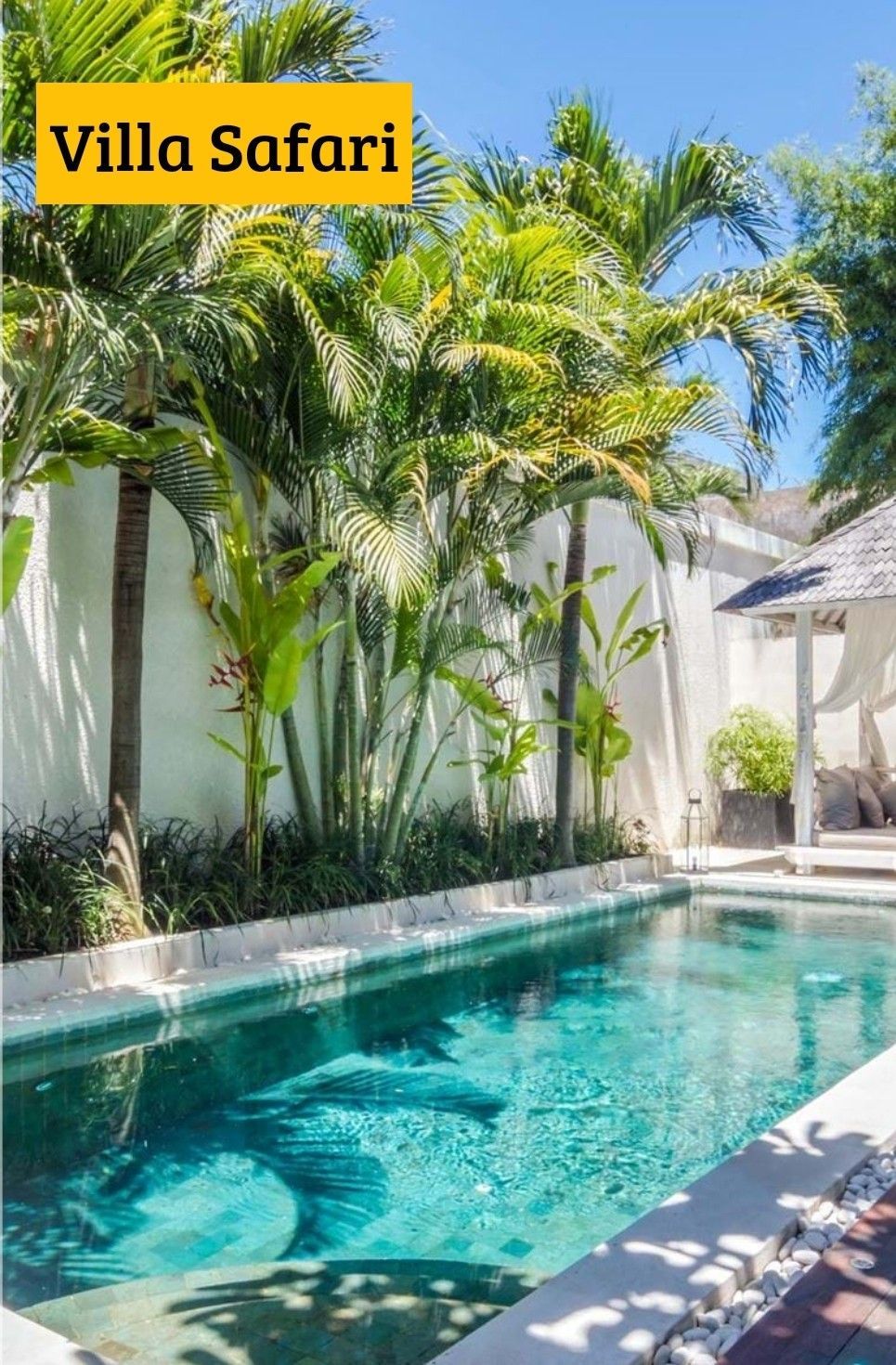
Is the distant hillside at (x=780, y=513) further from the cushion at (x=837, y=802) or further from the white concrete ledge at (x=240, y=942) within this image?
the white concrete ledge at (x=240, y=942)

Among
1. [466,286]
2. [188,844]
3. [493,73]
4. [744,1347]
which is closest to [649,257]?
[493,73]

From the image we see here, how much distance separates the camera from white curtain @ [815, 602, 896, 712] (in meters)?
12.0

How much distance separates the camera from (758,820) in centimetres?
1373

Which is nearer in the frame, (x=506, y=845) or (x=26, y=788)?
(x=26, y=788)

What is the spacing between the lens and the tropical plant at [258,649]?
289 inches

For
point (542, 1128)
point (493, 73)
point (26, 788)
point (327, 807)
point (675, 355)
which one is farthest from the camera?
point (493, 73)

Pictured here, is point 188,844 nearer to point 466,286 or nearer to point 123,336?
point 123,336

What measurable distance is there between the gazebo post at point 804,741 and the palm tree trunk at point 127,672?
23.0ft

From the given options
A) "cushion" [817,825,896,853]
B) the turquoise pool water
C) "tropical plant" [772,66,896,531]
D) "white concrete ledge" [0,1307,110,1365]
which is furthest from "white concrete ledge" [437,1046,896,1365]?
"tropical plant" [772,66,896,531]

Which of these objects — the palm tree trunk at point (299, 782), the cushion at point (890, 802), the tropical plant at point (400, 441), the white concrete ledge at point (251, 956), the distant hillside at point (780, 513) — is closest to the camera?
the white concrete ledge at point (251, 956)

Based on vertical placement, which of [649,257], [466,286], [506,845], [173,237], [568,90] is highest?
[568,90]

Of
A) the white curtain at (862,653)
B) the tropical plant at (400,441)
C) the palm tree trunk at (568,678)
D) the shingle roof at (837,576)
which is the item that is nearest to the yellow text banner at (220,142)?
the tropical plant at (400,441)

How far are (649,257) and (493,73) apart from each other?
93.2 inches

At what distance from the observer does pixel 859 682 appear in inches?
479
